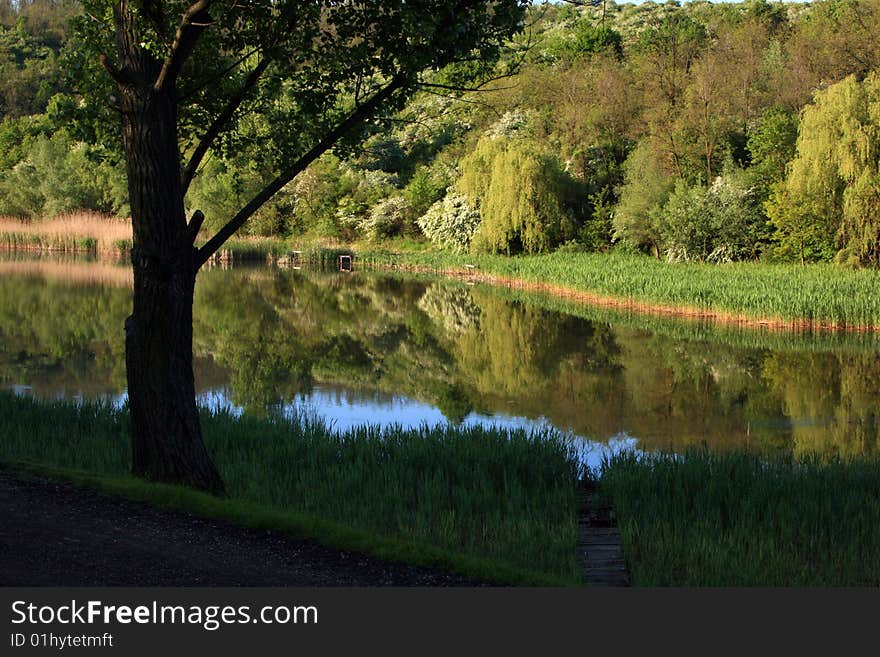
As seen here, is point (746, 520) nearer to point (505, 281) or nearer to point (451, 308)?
point (451, 308)

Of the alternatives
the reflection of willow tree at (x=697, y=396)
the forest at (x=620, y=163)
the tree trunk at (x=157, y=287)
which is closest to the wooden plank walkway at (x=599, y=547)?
the tree trunk at (x=157, y=287)

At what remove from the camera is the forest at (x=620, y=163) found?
33875mm

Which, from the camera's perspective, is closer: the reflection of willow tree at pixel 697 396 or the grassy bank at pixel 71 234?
the reflection of willow tree at pixel 697 396

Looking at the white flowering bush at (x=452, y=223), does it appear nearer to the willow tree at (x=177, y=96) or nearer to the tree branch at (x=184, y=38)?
the willow tree at (x=177, y=96)

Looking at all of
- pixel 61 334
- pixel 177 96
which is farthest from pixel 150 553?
pixel 61 334

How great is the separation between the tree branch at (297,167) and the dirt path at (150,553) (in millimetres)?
2472

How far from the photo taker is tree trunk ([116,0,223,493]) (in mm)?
8914

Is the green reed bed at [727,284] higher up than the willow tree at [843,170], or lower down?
lower down

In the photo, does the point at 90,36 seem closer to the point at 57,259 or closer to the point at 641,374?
the point at 641,374

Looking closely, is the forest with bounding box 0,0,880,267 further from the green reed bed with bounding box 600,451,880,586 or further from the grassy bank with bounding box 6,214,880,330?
the green reed bed with bounding box 600,451,880,586

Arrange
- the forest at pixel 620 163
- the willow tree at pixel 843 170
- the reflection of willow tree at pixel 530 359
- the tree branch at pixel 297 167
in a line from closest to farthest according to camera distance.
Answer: the tree branch at pixel 297 167
the reflection of willow tree at pixel 530 359
the willow tree at pixel 843 170
the forest at pixel 620 163

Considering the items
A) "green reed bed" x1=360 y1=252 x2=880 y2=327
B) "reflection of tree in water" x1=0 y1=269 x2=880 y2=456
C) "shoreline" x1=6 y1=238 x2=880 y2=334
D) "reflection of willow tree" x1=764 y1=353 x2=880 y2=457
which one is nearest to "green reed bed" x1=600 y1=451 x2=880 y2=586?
"reflection of willow tree" x1=764 y1=353 x2=880 y2=457

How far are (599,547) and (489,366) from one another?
15.5 metres

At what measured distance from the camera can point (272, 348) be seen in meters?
25.9
